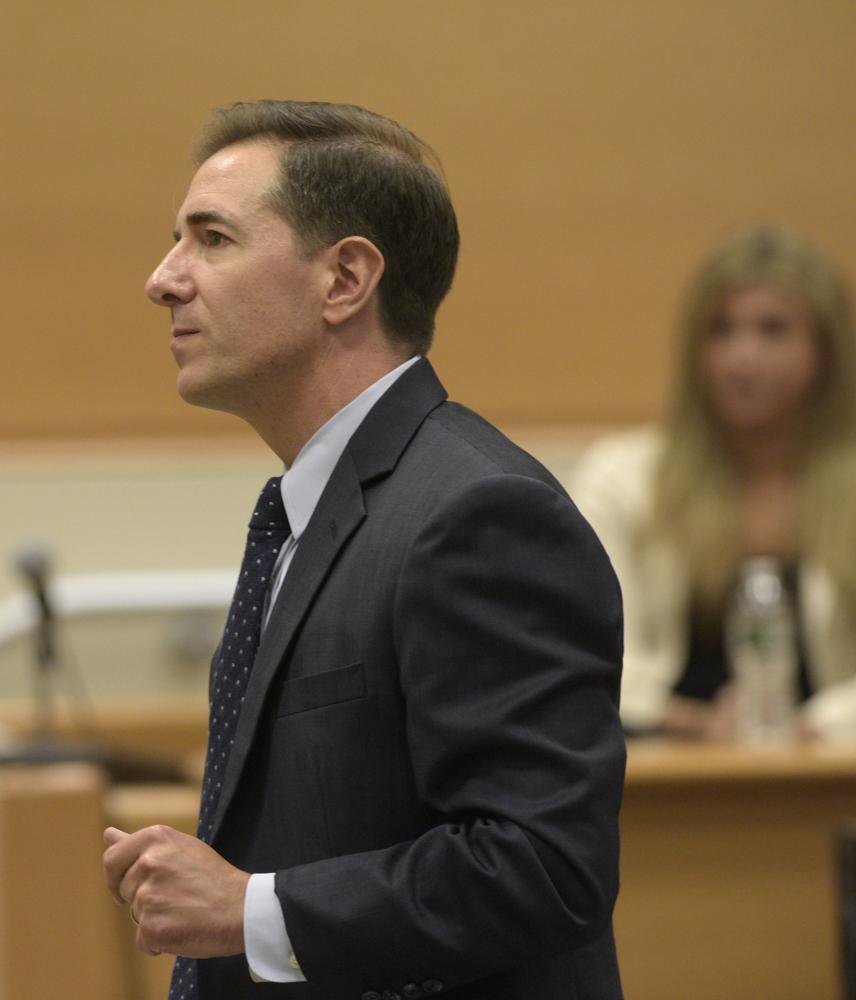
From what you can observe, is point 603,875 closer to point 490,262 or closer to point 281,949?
point 281,949

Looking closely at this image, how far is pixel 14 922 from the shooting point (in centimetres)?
275

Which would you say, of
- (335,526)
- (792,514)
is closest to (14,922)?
(335,526)

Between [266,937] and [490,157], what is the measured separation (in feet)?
15.9

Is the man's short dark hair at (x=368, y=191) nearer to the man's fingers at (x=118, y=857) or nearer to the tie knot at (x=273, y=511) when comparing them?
the tie knot at (x=273, y=511)

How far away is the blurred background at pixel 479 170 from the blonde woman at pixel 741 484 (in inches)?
65.1

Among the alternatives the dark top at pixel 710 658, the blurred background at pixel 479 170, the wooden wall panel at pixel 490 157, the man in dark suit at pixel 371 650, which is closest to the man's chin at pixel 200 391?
the man in dark suit at pixel 371 650

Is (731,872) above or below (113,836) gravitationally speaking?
above

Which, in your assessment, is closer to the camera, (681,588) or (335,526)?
(335,526)

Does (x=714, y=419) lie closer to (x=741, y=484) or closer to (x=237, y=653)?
(x=741, y=484)

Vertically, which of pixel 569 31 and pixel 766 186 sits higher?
pixel 569 31

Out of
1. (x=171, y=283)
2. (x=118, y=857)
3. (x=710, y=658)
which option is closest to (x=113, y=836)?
(x=118, y=857)

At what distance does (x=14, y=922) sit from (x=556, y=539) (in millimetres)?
Answer: 1733

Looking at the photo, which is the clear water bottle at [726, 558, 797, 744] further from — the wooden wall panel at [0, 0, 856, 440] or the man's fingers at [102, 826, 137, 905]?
the man's fingers at [102, 826, 137, 905]

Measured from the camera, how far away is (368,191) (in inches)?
58.6
